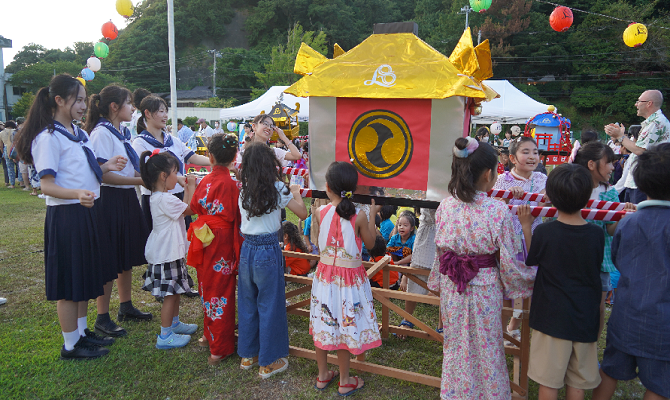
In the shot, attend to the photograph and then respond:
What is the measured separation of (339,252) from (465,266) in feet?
2.82

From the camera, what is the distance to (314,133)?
10.7 feet

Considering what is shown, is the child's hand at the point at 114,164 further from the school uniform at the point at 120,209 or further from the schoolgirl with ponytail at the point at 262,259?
the schoolgirl with ponytail at the point at 262,259

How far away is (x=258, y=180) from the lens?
116 inches

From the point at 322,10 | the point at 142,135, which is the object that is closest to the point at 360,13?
the point at 322,10

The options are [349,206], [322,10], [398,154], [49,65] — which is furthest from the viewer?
[322,10]

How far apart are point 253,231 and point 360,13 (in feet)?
193

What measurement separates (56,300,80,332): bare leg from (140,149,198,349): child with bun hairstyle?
57 cm

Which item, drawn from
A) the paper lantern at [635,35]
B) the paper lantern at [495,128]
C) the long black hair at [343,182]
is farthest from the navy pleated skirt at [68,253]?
the paper lantern at [495,128]

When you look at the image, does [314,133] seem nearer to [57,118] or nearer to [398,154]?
[398,154]

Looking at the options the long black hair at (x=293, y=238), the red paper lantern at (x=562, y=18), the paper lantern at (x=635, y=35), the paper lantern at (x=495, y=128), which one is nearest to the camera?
the long black hair at (x=293, y=238)

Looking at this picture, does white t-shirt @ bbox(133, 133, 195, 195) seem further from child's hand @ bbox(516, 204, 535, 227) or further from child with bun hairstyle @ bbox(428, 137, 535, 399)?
child's hand @ bbox(516, 204, 535, 227)

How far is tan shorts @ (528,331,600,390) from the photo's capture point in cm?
231

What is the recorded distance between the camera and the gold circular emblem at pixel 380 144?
300 centimetres

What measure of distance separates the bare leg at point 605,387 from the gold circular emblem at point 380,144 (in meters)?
1.82
